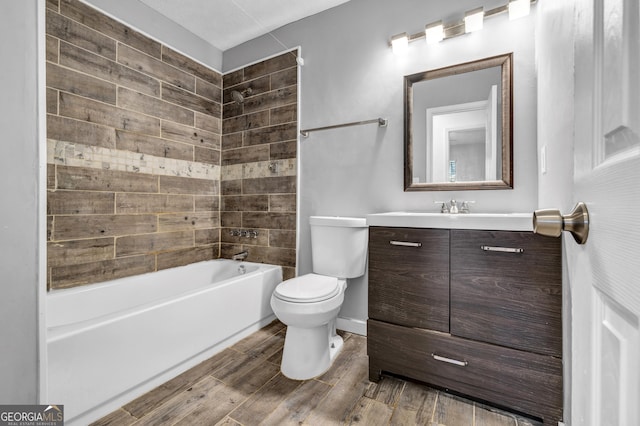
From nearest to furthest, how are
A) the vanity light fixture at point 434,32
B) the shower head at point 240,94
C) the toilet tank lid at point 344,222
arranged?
1. the vanity light fixture at point 434,32
2. the toilet tank lid at point 344,222
3. the shower head at point 240,94

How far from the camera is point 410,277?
145 centimetres

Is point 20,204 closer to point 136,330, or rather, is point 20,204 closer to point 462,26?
point 136,330

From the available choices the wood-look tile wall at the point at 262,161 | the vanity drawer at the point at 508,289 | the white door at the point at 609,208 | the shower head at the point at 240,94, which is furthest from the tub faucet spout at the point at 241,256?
the white door at the point at 609,208

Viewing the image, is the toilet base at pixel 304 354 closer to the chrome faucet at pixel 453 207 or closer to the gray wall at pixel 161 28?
the chrome faucet at pixel 453 207

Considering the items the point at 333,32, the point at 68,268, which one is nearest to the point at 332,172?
the point at 333,32

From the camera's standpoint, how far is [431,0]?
1893mm

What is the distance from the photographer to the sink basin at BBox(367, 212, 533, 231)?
1.24m

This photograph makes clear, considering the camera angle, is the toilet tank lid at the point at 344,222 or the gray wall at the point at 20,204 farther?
the toilet tank lid at the point at 344,222

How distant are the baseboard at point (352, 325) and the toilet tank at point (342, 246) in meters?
0.42

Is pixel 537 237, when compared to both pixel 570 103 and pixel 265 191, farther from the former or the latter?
pixel 265 191

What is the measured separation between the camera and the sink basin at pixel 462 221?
48.8 inches

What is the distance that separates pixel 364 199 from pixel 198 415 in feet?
5.15

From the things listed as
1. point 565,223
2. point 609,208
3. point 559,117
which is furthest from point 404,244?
point 609,208

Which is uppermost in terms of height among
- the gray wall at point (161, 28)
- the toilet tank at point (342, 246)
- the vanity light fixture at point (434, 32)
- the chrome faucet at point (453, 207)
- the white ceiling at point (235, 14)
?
the white ceiling at point (235, 14)
